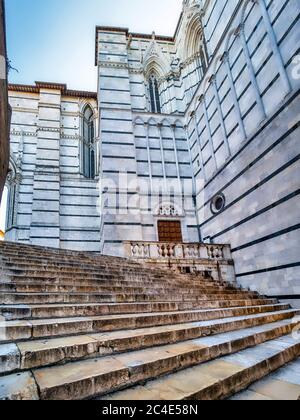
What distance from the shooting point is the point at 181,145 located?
1383cm

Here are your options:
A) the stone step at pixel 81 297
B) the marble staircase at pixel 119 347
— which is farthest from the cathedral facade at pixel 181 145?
the marble staircase at pixel 119 347

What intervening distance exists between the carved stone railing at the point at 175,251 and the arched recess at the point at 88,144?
8.35 metres

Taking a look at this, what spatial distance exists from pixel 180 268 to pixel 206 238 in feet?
9.06

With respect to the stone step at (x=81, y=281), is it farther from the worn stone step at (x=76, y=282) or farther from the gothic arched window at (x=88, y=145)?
the gothic arched window at (x=88, y=145)

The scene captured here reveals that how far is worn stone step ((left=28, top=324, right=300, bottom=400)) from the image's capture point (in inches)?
67.7

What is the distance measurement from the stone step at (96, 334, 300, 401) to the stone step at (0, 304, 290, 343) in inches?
26.6

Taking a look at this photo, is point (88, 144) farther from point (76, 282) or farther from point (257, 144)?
point (76, 282)

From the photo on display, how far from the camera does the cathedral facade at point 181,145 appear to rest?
741cm

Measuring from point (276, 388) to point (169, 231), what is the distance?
10.0m

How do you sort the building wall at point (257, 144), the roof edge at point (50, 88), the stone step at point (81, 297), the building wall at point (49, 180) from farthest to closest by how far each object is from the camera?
the roof edge at point (50, 88) → the building wall at point (49, 180) → the building wall at point (257, 144) → the stone step at point (81, 297)

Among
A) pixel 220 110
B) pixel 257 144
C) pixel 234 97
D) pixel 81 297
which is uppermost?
pixel 220 110

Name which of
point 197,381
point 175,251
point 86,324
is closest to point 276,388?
point 197,381
